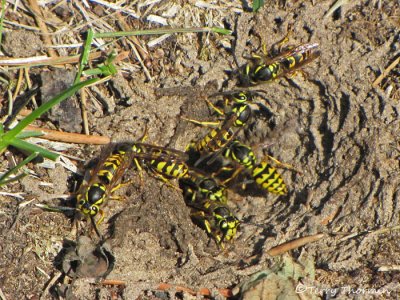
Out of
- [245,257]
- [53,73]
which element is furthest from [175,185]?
[53,73]

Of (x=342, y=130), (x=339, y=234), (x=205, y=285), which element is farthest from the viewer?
(x=342, y=130)

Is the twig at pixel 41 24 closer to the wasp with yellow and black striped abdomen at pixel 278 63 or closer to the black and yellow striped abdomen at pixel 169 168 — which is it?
the black and yellow striped abdomen at pixel 169 168

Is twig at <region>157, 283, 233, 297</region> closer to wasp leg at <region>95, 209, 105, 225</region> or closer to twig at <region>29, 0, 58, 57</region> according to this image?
wasp leg at <region>95, 209, 105, 225</region>

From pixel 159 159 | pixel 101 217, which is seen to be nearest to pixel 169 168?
pixel 159 159

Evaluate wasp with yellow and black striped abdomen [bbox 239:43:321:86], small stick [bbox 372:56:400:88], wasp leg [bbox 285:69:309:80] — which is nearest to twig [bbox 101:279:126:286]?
wasp with yellow and black striped abdomen [bbox 239:43:321:86]

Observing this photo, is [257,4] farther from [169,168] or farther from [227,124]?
[169,168]

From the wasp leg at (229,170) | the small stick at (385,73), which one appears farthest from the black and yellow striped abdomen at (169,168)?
the small stick at (385,73)

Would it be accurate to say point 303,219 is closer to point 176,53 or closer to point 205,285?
point 205,285
